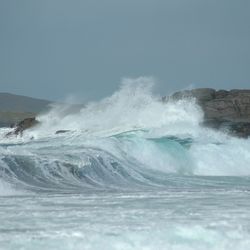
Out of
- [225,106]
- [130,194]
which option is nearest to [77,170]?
[130,194]

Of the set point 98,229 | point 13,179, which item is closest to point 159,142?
point 13,179

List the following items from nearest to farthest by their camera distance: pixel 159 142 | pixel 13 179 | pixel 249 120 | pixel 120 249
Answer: pixel 120 249 < pixel 13 179 < pixel 159 142 < pixel 249 120

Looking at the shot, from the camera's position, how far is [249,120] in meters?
47.2

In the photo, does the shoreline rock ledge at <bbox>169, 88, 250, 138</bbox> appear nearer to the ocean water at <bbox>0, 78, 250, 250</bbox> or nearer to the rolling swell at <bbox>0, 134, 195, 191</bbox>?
the ocean water at <bbox>0, 78, 250, 250</bbox>

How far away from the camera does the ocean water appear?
283 inches

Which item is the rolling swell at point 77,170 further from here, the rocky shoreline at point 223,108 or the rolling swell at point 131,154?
the rocky shoreline at point 223,108

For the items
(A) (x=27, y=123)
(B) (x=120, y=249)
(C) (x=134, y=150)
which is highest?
(A) (x=27, y=123)

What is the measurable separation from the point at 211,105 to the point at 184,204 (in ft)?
126

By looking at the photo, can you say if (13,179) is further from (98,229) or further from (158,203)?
(98,229)

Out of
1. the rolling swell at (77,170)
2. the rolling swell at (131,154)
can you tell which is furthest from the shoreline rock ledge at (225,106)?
the rolling swell at (77,170)

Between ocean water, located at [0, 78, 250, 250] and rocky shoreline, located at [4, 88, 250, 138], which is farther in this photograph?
rocky shoreline, located at [4, 88, 250, 138]

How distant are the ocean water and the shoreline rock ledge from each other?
407 inches

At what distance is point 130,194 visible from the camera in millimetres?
12750

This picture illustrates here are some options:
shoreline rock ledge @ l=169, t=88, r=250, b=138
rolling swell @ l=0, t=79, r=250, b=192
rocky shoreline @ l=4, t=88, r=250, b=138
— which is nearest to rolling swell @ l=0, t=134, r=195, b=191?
rolling swell @ l=0, t=79, r=250, b=192
